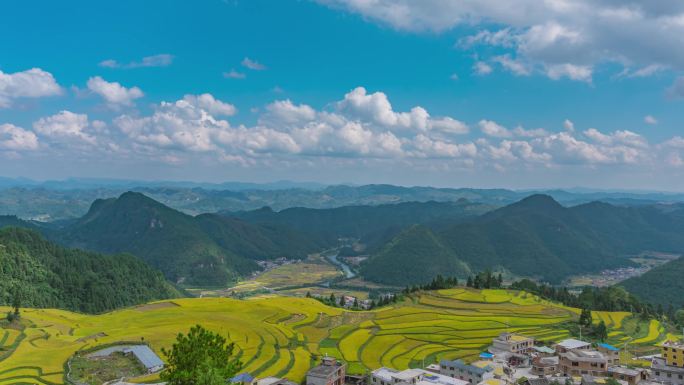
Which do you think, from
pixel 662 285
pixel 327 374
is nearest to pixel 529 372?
pixel 327 374

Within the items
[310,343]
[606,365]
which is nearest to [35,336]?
[310,343]

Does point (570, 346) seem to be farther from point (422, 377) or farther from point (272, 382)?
point (272, 382)

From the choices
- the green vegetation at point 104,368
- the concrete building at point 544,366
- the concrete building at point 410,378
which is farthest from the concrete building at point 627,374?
the green vegetation at point 104,368

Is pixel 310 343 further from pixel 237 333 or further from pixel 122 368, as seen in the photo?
pixel 122 368

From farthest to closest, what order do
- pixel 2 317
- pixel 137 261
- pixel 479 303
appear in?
pixel 137 261
pixel 479 303
pixel 2 317

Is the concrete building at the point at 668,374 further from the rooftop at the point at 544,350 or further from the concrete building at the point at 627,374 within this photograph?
the rooftop at the point at 544,350

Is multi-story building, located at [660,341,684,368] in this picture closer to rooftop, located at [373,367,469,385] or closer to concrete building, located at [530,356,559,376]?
concrete building, located at [530,356,559,376]

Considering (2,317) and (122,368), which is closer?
(122,368)
